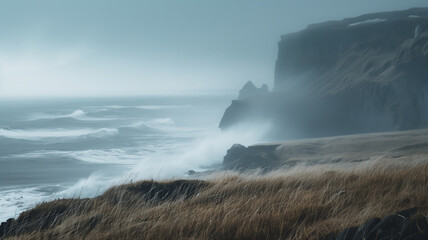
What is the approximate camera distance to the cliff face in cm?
8812

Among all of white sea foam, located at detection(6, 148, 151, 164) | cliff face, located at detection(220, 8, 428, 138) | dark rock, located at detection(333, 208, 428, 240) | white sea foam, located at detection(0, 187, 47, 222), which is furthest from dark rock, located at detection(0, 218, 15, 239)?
cliff face, located at detection(220, 8, 428, 138)

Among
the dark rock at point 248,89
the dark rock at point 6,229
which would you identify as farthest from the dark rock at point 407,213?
the dark rock at point 248,89

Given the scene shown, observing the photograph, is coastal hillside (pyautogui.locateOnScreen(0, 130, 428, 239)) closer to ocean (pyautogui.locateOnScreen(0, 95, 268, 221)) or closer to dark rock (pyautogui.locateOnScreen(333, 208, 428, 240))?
dark rock (pyautogui.locateOnScreen(333, 208, 428, 240))

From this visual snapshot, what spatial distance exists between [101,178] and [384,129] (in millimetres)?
65159

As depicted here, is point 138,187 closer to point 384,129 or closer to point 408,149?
point 408,149

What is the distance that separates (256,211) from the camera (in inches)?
185

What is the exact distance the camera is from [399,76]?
293 ft

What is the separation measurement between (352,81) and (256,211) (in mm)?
107154

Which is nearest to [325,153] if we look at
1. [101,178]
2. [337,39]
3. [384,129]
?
[101,178]

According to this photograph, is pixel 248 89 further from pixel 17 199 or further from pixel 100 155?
pixel 17 199

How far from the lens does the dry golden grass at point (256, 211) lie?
4480mm

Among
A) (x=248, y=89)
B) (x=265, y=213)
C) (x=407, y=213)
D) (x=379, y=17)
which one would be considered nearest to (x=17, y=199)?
(x=265, y=213)

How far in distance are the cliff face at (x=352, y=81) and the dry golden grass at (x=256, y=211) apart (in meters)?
85.0

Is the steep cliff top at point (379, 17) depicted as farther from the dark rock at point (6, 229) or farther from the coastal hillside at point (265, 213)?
the dark rock at point (6, 229)
